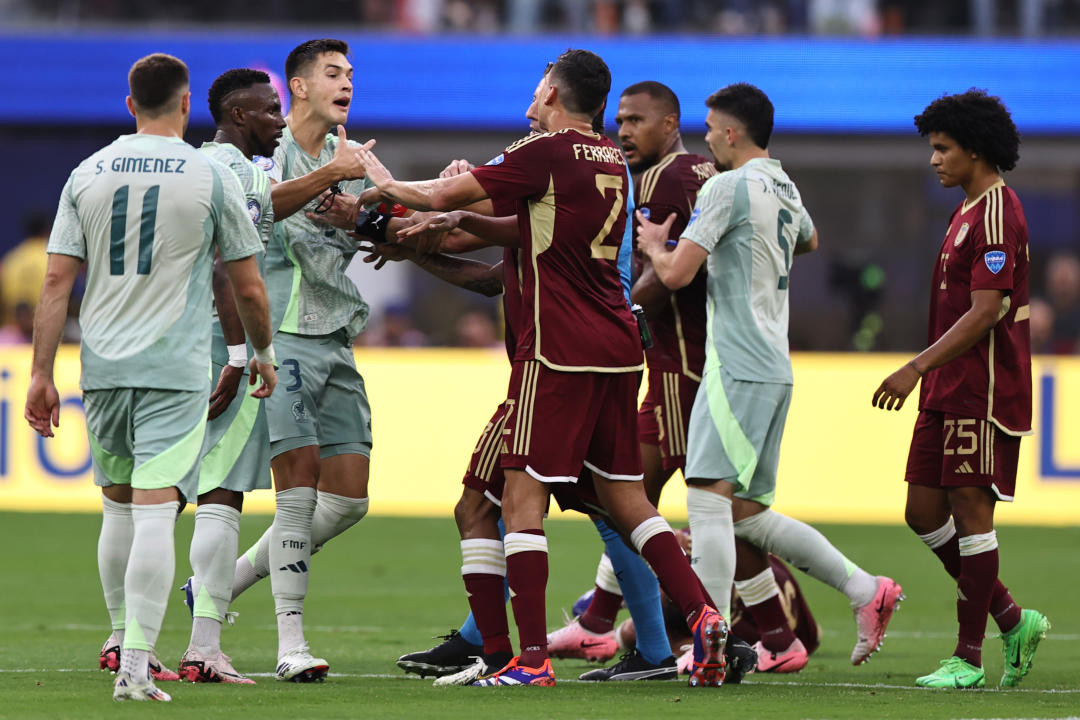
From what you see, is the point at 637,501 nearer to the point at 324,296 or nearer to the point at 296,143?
the point at 324,296

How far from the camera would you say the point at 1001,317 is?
6.92m

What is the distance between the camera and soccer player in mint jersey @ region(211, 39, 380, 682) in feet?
22.7

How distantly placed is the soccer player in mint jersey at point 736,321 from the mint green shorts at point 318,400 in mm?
1429

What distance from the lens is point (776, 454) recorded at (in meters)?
7.26

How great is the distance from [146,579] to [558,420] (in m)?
1.67

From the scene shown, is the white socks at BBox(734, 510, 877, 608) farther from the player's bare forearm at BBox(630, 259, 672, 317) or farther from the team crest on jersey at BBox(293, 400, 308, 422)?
the team crest on jersey at BBox(293, 400, 308, 422)

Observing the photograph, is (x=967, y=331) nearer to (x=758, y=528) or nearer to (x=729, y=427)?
(x=729, y=427)

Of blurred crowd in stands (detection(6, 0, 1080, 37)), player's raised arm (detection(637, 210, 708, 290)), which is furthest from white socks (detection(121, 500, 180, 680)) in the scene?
blurred crowd in stands (detection(6, 0, 1080, 37))

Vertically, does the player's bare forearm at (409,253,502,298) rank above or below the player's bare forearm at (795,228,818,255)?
below

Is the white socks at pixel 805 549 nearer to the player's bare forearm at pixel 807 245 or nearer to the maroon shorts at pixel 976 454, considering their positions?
the maroon shorts at pixel 976 454

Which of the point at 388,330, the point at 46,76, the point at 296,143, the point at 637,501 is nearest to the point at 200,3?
the point at 46,76

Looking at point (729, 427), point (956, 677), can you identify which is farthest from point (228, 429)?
point (956, 677)

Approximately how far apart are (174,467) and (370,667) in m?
1.92

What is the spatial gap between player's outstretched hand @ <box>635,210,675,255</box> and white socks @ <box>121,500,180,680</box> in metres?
2.48
